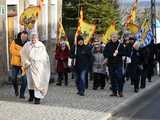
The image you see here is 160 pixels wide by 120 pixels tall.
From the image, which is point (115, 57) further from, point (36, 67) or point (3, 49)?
point (3, 49)

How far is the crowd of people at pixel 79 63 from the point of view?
1502 centimetres

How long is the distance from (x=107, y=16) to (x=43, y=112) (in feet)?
106

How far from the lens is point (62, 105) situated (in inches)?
597

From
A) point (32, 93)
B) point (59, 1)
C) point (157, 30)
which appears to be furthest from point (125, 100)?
point (157, 30)

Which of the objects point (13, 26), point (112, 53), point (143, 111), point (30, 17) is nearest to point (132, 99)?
point (112, 53)

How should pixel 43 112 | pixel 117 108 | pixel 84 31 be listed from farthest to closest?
pixel 84 31 < pixel 117 108 < pixel 43 112

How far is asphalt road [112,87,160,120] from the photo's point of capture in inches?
548

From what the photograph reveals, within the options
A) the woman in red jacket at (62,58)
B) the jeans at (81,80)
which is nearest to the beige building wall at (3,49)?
the woman in red jacket at (62,58)

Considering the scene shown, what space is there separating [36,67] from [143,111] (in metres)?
2.88

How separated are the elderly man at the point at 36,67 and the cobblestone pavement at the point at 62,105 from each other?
377mm

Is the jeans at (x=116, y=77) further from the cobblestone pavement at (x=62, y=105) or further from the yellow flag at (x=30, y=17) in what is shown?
the yellow flag at (x=30, y=17)

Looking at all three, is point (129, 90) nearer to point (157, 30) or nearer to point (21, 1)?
point (21, 1)

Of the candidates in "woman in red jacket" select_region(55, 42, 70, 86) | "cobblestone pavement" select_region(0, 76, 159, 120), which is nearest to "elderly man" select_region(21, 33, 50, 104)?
"cobblestone pavement" select_region(0, 76, 159, 120)

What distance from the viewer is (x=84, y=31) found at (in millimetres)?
19625
